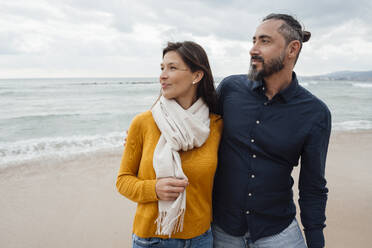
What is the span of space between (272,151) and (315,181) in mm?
387

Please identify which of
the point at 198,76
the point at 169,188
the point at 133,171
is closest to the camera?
the point at 169,188

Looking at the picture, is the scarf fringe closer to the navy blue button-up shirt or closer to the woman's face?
the navy blue button-up shirt

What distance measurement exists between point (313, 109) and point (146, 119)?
1.18 metres

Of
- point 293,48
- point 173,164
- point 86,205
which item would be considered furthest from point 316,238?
point 86,205

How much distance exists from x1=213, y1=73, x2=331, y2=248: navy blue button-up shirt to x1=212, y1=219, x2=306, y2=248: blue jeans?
0.17 ft

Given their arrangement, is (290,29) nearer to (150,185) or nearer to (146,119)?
(146,119)

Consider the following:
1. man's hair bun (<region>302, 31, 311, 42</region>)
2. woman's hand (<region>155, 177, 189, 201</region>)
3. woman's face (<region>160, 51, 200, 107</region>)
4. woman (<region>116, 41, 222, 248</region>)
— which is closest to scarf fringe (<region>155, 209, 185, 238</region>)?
woman (<region>116, 41, 222, 248</region>)

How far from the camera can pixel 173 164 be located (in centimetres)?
175

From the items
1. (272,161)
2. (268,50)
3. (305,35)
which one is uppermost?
(305,35)

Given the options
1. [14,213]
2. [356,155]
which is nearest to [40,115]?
[14,213]

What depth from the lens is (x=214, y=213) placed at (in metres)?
2.07

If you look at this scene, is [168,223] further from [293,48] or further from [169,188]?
[293,48]

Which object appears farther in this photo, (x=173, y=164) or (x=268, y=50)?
(x=268, y=50)

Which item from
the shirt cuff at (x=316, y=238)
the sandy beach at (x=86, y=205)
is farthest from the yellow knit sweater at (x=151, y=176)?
the sandy beach at (x=86, y=205)
